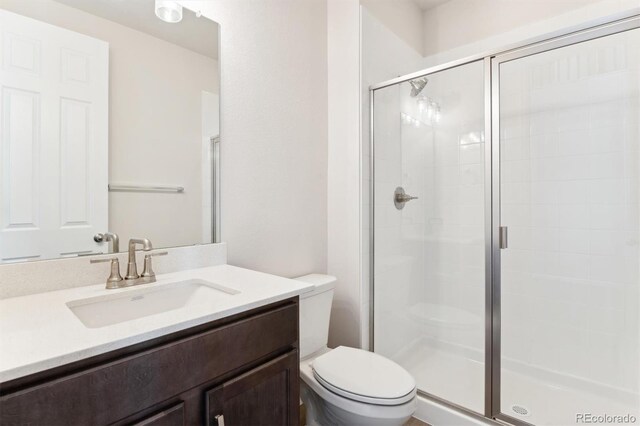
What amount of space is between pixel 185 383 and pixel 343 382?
690 mm

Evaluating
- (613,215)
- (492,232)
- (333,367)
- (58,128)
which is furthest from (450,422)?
(58,128)

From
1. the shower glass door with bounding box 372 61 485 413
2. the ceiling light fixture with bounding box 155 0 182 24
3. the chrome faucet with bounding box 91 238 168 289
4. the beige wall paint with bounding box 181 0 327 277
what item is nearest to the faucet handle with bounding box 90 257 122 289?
the chrome faucet with bounding box 91 238 168 289

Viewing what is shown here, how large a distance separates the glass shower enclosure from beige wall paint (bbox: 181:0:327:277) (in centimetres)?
37

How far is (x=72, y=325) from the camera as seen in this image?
74 cm

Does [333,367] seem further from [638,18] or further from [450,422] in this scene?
[638,18]

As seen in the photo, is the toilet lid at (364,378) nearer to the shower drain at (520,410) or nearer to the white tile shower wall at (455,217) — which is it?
the shower drain at (520,410)

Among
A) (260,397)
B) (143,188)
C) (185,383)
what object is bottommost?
(260,397)

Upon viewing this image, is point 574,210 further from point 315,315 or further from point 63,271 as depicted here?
point 63,271

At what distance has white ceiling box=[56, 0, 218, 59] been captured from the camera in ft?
3.78

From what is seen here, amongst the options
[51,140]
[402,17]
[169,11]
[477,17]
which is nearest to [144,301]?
[51,140]

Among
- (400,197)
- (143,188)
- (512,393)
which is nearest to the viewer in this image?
(143,188)

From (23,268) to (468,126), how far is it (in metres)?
2.27

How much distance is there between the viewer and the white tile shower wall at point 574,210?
1751mm

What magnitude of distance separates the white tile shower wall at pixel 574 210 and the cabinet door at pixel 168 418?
1687mm
